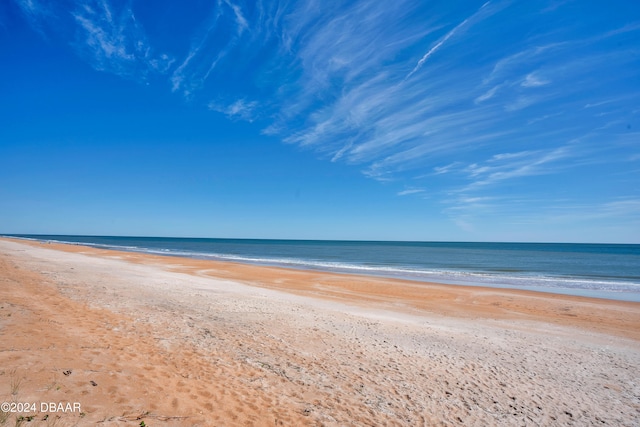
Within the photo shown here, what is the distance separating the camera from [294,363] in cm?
871

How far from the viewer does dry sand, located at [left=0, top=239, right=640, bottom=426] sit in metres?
5.96

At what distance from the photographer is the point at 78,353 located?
722 centimetres

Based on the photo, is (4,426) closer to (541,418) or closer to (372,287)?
(541,418)

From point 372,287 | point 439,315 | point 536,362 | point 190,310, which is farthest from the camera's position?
point 372,287

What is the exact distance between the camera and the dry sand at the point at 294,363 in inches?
235

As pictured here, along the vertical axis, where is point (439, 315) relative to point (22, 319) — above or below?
below

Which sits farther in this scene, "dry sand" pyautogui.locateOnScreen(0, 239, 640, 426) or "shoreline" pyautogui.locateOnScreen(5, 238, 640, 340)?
"shoreline" pyautogui.locateOnScreen(5, 238, 640, 340)

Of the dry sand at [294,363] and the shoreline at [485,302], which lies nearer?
the dry sand at [294,363]

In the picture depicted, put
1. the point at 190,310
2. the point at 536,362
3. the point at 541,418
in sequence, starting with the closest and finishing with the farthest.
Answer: the point at 541,418 < the point at 536,362 < the point at 190,310

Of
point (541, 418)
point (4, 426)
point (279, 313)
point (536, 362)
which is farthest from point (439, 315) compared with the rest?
point (4, 426)

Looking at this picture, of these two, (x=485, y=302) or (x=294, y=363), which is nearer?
(x=294, y=363)

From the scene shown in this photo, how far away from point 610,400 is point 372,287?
59.0 ft

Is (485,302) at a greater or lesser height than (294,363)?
lesser

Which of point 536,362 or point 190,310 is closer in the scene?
point 536,362
